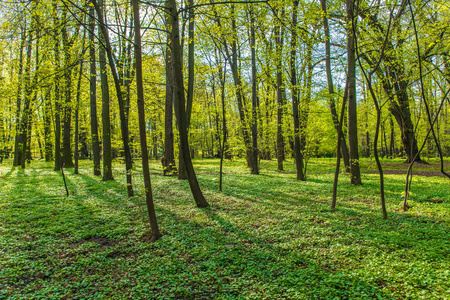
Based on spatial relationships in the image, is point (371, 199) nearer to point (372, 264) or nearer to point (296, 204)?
point (296, 204)

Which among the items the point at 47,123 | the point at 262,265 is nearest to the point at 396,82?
the point at 262,265

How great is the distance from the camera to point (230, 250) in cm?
376

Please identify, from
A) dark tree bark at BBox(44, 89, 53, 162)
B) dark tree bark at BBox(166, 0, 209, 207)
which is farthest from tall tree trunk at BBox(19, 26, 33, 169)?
dark tree bark at BBox(166, 0, 209, 207)

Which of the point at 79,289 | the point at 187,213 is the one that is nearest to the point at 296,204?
the point at 187,213

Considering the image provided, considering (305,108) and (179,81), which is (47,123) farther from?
(305,108)

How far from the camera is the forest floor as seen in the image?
2.75 meters

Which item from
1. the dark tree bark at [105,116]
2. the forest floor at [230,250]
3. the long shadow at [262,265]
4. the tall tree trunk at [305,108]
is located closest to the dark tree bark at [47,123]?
the dark tree bark at [105,116]

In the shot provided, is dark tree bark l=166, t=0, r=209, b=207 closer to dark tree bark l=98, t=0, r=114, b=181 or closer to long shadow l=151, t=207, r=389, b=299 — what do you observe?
long shadow l=151, t=207, r=389, b=299

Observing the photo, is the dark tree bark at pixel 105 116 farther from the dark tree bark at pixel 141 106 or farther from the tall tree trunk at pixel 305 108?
the tall tree trunk at pixel 305 108

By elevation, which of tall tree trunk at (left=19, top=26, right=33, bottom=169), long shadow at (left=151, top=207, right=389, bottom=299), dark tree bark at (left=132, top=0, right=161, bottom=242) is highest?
tall tree trunk at (left=19, top=26, right=33, bottom=169)

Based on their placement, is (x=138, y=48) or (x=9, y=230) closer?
(x=138, y=48)

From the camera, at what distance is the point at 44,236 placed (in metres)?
4.43

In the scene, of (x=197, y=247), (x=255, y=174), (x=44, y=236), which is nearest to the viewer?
(x=197, y=247)

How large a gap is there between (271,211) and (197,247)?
97.6 inches
